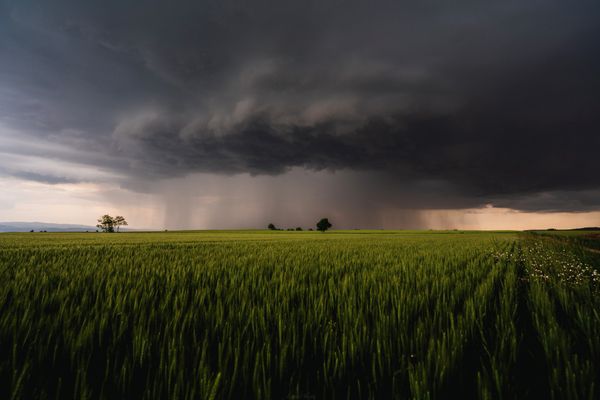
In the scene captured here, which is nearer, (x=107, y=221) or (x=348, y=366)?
(x=348, y=366)

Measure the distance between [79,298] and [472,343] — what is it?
352 cm

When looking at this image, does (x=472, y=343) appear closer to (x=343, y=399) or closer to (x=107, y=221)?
(x=343, y=399)

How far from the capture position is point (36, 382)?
1232 mm

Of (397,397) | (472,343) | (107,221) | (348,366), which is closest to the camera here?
(397,397)

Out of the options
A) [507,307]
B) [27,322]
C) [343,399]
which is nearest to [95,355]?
[27,322]

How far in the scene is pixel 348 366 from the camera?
1.41 metres

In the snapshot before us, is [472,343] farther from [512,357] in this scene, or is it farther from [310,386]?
[310,386]

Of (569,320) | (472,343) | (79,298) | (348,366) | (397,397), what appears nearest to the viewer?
(397,397)

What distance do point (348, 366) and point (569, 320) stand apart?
217 cm

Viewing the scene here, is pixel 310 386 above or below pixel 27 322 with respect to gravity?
below

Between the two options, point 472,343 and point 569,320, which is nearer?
point 472,343

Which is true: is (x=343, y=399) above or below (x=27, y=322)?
below

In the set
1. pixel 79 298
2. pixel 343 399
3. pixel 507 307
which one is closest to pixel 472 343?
pixel 507 307

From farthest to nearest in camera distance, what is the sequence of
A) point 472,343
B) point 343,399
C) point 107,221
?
1. point 107,221
2. point 472,343
3. point 343,399
